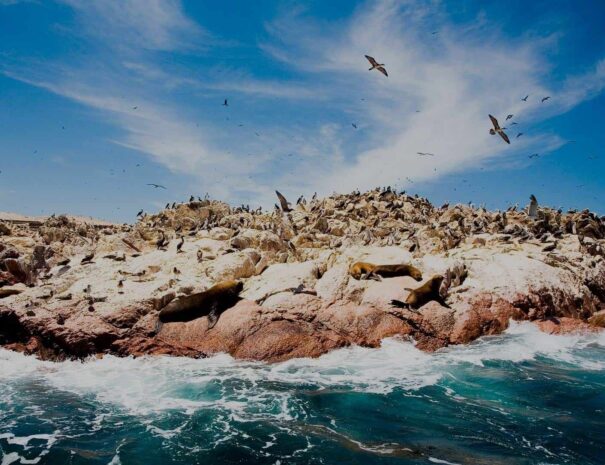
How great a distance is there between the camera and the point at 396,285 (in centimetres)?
1709

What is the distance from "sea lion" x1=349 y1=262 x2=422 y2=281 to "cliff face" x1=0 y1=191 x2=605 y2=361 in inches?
12.3

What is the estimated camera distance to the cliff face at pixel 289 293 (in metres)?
15.5

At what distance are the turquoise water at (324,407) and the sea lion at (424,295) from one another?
1.55 meters

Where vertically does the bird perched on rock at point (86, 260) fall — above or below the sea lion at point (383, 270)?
above

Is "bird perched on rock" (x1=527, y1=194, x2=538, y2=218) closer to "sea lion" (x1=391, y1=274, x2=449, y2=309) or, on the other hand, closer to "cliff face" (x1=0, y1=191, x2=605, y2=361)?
"cliff face" (x1=0, y1=191, x2=605, y2=361)

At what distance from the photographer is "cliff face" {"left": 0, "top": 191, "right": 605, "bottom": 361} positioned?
15.5m

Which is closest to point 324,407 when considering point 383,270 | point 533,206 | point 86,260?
point 383,270

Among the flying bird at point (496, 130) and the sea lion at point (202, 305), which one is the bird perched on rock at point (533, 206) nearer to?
the flying bird at point (496, 130)

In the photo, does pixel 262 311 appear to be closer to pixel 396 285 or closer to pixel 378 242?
pixel 396 285

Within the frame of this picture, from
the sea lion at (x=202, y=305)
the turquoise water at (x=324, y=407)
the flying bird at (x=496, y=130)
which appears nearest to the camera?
the turquoise water at (x=324, y=407)

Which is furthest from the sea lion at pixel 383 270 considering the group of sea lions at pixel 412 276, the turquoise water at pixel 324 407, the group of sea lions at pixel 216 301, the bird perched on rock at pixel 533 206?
the bird perched on rock at pixel 533 206

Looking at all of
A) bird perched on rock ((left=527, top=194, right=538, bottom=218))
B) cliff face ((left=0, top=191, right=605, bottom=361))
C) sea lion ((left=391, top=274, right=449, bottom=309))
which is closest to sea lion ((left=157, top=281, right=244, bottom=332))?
cliff face ((left=0, top=191, right=605, bottom=361))

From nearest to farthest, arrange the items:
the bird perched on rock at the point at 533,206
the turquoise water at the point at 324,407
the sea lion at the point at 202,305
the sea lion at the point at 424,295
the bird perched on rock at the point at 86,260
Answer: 1. the turquoise water at the point at 324,407
2. the sea lion at the point at 424,295
3. the sea lion at the point at 202,305
4. the bird perched on rock at the point at 86,260
5. the bird perched on rock at the point at 533,206

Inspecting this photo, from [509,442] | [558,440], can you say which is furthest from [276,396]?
[558,440]
